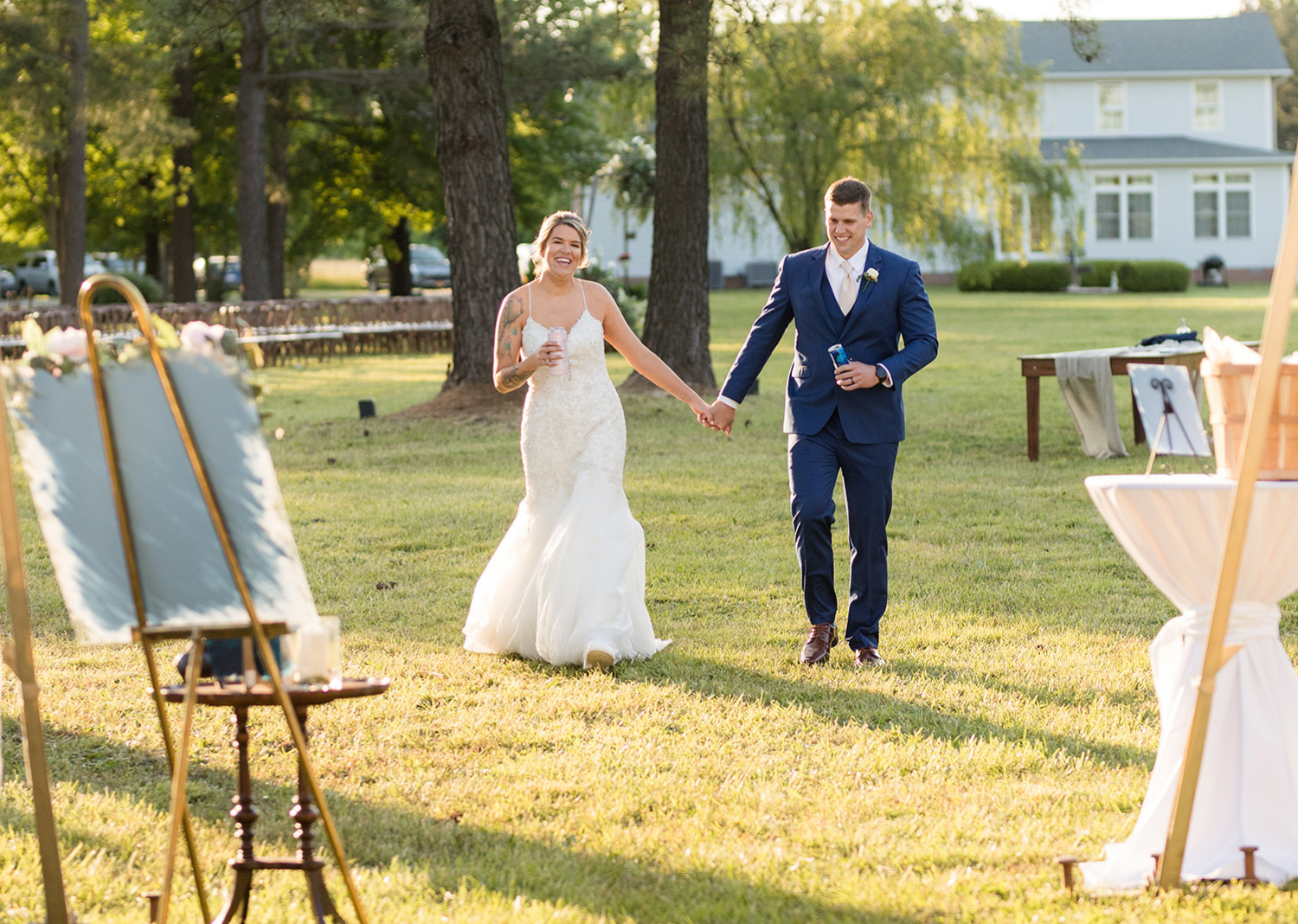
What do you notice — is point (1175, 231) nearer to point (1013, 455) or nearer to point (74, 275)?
point (74, 275)

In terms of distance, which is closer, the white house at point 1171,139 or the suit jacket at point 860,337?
the suit jacket at point 860,337

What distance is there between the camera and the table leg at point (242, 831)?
138 inches

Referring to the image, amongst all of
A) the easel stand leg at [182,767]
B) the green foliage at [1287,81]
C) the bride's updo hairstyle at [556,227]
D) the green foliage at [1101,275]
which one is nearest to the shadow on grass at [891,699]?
the bride's updo hairstyle at [556,227]

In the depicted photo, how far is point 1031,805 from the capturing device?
4.71 m

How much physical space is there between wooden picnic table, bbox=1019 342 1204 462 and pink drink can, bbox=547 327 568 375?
6.98 metres

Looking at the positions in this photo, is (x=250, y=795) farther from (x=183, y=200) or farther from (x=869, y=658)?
(x=183, y=200)

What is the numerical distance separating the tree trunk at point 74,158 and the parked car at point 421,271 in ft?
96.0

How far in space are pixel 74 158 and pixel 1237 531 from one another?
28.0 metres

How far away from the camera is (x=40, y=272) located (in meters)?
57.6

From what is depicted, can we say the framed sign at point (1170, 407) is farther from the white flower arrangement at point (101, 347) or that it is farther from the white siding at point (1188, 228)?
the white siding at point (1188, 228)

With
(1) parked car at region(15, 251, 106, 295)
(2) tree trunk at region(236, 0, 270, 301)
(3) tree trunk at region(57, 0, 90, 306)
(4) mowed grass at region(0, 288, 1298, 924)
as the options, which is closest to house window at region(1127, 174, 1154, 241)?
(2) tree trunk at region(236, 0, 270, 301)

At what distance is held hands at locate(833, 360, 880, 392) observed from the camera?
618cm

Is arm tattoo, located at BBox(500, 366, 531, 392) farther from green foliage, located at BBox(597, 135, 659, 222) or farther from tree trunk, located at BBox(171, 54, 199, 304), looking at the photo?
green foliage, located at BBox(597, 135, 659, 222)

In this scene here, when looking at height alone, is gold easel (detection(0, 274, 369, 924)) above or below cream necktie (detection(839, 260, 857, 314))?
below
